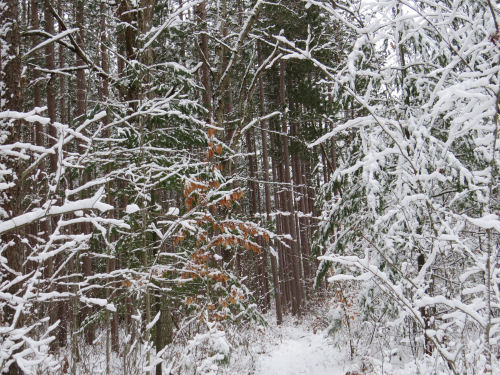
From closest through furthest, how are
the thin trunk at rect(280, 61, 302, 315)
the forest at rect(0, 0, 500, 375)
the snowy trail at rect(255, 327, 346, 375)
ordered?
the forest at rect(0, 0, 500, 375), the snowy trail at rect(255, 327, 346, 375), the thin trunk at rect(280, 61, 302, 315)

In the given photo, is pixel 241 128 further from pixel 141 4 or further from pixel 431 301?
pixel 431 301

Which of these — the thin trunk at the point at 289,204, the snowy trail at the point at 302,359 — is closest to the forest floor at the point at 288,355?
the snowy trail at the point at 302,359

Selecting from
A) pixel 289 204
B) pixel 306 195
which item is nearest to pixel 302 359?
pixel 306 195

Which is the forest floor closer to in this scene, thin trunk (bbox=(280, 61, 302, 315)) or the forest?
the forest

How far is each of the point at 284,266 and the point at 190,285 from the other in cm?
2013

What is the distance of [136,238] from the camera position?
644 cm

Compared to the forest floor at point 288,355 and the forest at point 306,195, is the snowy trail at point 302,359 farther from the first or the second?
the forest at point 306,195

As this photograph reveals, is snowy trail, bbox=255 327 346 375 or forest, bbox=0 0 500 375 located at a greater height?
forest, bbox=0 0 500 375

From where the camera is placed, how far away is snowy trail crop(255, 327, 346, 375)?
396 inches

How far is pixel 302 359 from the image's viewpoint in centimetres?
1138

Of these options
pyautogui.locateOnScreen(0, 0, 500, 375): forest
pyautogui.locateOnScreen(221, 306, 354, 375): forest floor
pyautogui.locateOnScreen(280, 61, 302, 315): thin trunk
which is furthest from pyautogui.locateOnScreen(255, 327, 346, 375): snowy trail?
pyautogui.locateOnScreen(280, 61, 302, 315): thin trunk

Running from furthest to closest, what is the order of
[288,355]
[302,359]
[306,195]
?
[288,355], [302,359], [306,195]

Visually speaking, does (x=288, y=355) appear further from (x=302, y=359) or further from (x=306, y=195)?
(x=306, y=195)

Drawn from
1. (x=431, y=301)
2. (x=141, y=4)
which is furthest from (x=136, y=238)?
(x=431, y=301)
